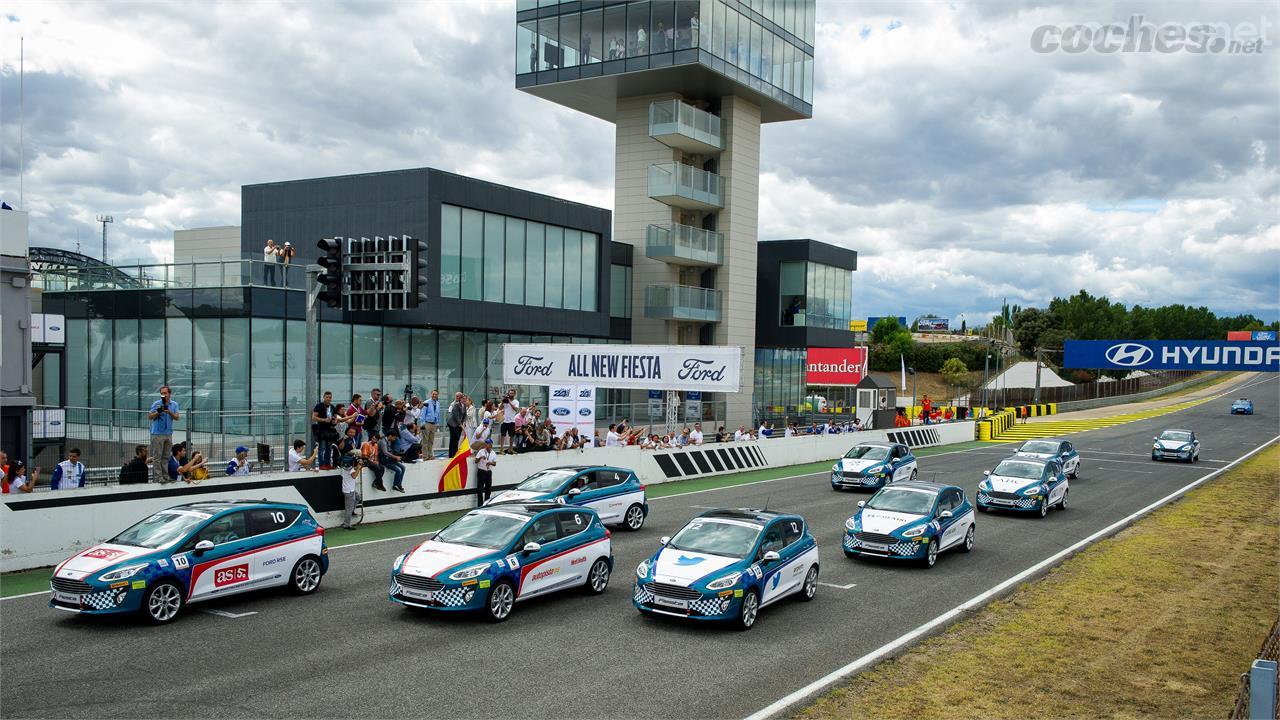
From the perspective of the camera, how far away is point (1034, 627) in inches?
561

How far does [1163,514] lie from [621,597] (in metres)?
18.9

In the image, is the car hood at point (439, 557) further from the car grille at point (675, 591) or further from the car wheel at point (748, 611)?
the car wheel at point (748, 611)

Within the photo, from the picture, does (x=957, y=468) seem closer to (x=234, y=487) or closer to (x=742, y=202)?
(x=742, y=202)

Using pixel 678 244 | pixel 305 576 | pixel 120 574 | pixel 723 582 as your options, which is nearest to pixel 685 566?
pixel 723 582

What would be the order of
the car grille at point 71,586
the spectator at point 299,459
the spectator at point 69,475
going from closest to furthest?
the car grille at point 71,586 < the spectator at point 69,475 < the spectator at point 299,459

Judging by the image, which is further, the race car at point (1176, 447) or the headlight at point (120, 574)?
the race car at point (1176, 447)

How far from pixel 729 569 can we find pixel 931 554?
6.40 meters

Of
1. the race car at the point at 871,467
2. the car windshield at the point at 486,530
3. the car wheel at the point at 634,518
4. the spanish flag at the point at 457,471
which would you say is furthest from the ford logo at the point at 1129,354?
the car windshield at the point at 486,530

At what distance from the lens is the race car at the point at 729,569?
44.3ft

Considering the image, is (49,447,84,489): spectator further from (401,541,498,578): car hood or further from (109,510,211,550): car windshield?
(401,541,498,578): car hood

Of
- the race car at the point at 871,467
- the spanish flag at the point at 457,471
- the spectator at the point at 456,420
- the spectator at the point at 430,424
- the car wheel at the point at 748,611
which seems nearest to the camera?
the car wheel at the point at 748,611

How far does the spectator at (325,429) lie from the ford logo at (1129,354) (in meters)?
44.4

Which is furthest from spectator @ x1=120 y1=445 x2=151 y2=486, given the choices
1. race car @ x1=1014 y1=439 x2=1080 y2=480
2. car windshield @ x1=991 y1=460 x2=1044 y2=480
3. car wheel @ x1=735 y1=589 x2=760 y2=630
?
race car @ x1=1014 y1=439 x2=1080 y2=480

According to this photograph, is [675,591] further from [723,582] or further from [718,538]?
[718,538]
